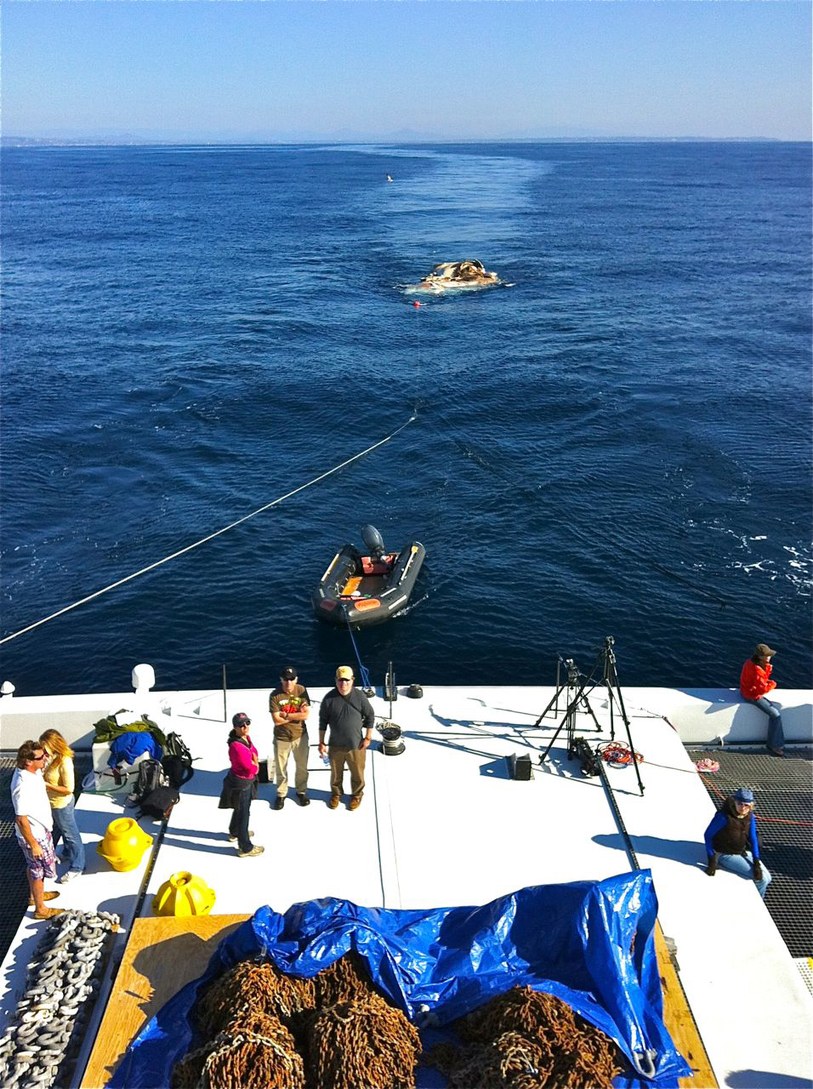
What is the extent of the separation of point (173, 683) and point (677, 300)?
4329 centimetres

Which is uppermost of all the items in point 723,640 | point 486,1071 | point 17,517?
point 486,1071

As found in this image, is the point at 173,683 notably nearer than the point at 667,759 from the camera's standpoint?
No

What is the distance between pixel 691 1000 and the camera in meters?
7.27

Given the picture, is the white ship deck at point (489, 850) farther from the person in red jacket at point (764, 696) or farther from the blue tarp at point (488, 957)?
the person in red jacket at point (764, 696)

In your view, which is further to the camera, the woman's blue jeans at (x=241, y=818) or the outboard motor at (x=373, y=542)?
the outboard motor at (x=373, y=542)

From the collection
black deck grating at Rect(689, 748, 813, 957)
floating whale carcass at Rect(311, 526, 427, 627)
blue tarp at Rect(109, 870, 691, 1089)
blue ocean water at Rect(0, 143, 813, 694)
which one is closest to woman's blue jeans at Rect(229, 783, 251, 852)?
blue tarp at Rect(109, 870, 691, 1089)

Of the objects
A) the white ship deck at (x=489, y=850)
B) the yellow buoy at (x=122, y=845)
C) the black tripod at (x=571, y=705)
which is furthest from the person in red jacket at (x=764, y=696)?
the yellow buoy at (x=122, y=845)

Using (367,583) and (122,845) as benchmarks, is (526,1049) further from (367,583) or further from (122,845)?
(367,583)

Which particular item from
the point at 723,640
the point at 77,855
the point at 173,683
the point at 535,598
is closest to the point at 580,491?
the point at 535,598

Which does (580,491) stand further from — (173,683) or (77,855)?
(77,855)

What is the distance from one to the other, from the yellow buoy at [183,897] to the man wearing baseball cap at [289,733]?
1509 mm

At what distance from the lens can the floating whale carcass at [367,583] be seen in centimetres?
1950

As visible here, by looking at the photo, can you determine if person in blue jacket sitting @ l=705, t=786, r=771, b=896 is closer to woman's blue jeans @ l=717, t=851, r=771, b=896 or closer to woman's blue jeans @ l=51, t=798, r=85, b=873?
woman's blue jeans @ l=717, t=851, r=771, b=896

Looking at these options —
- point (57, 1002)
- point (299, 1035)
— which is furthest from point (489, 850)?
point (57, 1002)
